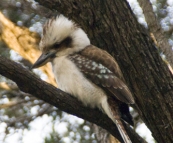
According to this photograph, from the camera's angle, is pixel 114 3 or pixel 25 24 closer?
pixel 114 3

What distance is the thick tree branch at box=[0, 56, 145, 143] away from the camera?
7.59 ft

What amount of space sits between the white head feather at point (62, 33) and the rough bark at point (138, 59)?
0.36ft

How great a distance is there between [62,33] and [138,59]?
487 millimetres

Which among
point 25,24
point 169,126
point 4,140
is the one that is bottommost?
point 4,140

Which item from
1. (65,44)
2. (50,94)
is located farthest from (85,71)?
(50,94)

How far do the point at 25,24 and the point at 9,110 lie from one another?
0.86m

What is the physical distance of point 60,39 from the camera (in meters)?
2.96

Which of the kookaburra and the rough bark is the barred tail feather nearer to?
the kookaburra

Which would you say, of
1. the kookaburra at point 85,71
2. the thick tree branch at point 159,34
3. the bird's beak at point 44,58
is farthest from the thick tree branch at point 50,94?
the thick tree branch at point 159,34

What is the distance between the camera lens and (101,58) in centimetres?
285

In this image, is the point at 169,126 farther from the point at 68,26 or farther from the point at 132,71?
the point at 68,26

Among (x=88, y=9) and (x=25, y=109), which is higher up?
(x=88, y=9)

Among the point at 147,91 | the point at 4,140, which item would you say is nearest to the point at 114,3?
the point at 147,91

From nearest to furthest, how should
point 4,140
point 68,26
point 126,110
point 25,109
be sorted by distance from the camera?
1. point 126,110
2. point 68,26
3. point 4,140
4. point 25,109
